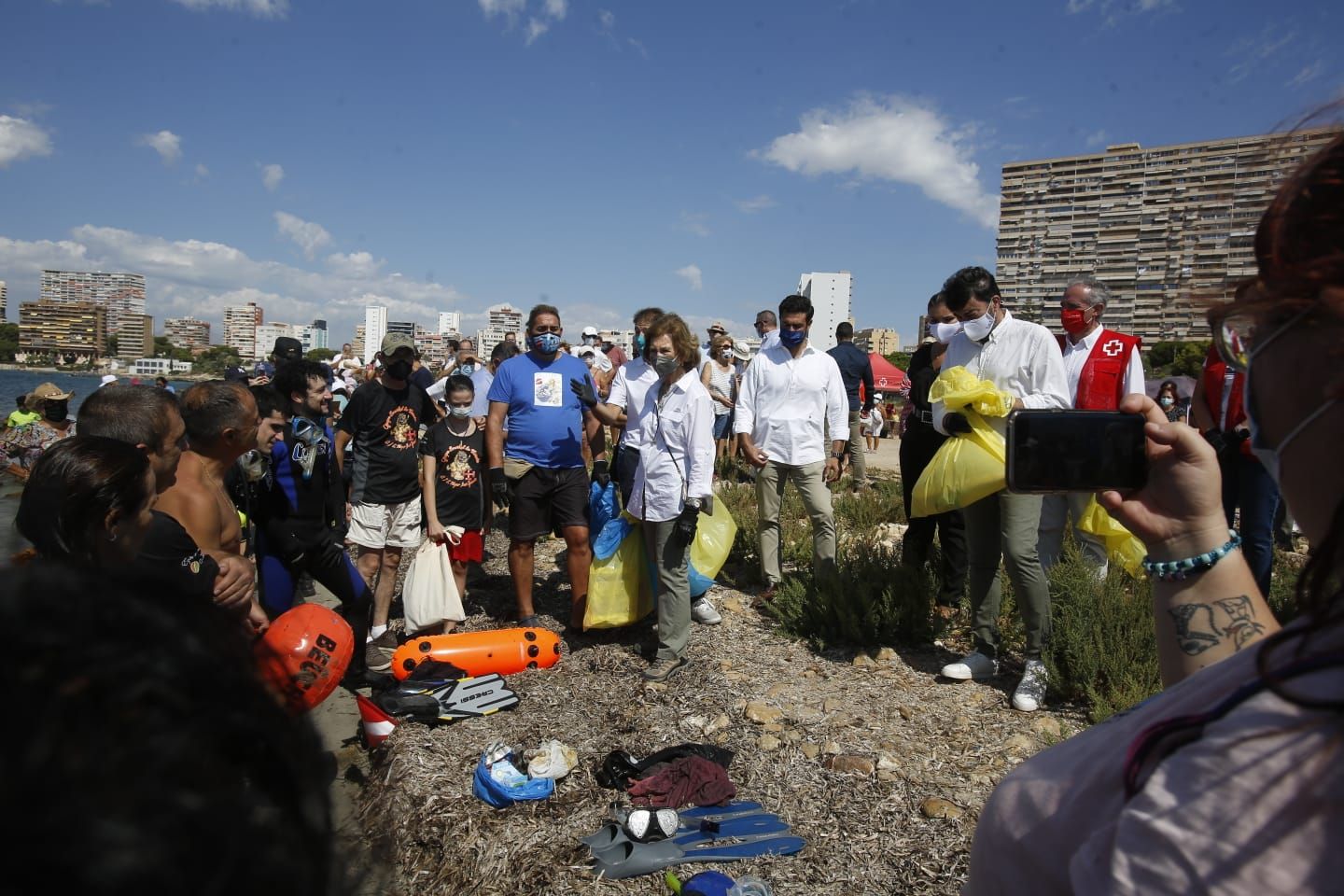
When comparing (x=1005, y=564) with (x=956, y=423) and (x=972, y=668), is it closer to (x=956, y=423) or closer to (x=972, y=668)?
(x=972, y=668)

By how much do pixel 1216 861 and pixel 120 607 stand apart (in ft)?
2.92

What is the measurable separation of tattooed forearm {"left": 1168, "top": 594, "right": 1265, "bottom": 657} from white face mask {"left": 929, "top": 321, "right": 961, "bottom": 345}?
358cm

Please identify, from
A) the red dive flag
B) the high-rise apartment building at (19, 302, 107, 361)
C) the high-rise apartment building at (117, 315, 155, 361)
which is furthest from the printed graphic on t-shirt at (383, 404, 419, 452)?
the high-rise apartment building at (117, 315, 155, 361)

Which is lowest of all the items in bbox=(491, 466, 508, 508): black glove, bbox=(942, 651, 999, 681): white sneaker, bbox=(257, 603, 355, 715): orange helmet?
bbox=(942, 651, 999, 681): white sneaker

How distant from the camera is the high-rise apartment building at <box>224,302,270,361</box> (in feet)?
504

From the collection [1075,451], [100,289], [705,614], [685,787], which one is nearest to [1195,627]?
[1075,451]

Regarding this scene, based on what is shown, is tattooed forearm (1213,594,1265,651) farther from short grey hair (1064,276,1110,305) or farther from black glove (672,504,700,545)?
short grey hair (1064,276,1110,305)

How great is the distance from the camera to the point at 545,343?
218 inches

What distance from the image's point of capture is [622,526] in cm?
528

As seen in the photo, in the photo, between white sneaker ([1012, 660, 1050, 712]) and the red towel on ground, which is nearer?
the red towel on ground

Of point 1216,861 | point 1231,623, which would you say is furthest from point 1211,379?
point 1216,861

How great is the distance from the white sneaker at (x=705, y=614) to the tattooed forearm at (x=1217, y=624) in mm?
4272

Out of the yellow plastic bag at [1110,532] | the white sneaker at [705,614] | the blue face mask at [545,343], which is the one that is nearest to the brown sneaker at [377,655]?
the white sneaker at [705,614]

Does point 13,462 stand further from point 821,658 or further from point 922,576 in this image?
point 922,576
